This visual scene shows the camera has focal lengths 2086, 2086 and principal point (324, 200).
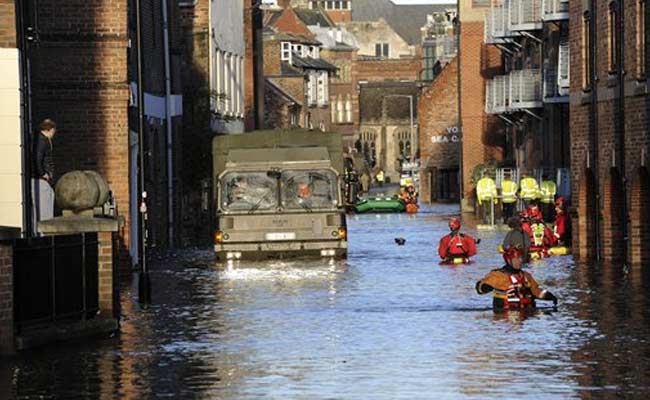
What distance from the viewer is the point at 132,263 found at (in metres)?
37.8

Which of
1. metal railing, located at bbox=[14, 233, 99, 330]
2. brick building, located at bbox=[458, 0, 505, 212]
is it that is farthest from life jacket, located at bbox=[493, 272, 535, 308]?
brick building, located at bbox=[458, 0, 505, 212]

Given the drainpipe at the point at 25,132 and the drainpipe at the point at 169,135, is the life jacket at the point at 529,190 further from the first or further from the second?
the drainpipe at the point at 25,132

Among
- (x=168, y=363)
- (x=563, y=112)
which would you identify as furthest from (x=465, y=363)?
(x=563, y=112)

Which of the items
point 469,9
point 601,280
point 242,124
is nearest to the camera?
point 601,280

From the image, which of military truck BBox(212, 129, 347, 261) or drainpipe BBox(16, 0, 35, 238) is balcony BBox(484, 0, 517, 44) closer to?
military truck BBox(212, 129, 347, 261)

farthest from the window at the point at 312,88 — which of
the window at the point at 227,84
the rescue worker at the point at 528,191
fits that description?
the rescue worker at the point at 528,191

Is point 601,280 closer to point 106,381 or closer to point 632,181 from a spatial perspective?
point 632,181

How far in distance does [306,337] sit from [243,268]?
642 inches

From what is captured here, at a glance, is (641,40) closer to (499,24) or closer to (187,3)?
(187,3)

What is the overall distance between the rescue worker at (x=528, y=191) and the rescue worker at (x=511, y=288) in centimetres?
3451

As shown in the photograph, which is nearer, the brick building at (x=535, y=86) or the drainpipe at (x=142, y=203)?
the drainpipe at (x=142, y=203)

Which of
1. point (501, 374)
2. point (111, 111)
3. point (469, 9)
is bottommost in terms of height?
point (501, 374)

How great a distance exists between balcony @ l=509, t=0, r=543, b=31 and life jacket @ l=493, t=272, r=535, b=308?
44624 mm

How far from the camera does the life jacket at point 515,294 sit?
85.1 ft
